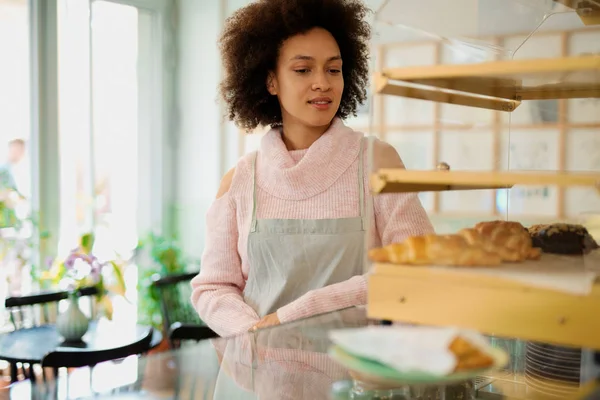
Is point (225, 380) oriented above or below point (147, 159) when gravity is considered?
below

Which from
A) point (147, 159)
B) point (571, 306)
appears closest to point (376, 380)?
point (571, 306)

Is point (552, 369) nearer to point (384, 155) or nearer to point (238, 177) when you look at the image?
point (384, 155)

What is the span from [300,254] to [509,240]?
945mm

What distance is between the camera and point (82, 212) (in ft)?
15.4

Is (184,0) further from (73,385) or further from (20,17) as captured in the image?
(73,385)

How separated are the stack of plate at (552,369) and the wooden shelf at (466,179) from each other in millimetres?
224

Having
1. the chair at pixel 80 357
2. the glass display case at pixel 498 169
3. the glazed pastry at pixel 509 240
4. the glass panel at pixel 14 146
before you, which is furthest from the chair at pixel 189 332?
the glazed pastry at pixel 509 240

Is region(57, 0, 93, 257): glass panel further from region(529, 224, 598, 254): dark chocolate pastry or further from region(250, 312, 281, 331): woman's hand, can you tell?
region(529, 224, 598, 254): dark chocolate pastry

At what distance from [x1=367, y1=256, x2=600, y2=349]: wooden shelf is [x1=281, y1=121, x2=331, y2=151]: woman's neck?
43.6 inches

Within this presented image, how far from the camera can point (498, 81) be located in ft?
3.41

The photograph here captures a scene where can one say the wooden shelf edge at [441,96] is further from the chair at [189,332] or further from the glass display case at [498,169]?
the chair at [189,332]

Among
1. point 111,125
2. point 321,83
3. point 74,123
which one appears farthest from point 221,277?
point 111,125

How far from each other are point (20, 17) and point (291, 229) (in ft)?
10.4

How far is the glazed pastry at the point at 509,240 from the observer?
960mm
